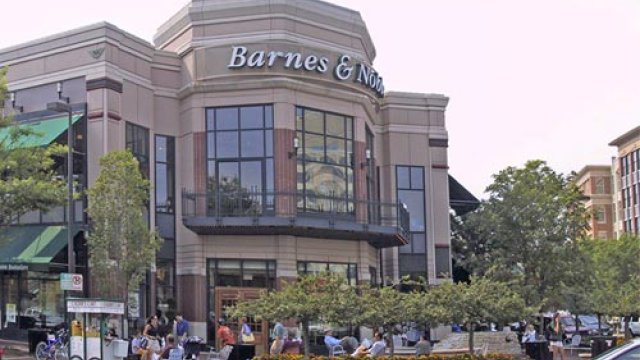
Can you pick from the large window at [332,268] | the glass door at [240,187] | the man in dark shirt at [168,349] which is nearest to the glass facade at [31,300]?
the glass door at [240,187]

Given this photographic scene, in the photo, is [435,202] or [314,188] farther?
[435,202]

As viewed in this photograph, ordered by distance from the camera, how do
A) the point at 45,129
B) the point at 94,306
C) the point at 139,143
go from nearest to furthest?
the point at 94,306, the point at 45,129, the point at 139,143

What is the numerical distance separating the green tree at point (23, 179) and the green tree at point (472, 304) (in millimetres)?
10843

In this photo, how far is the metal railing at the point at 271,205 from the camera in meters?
32.8

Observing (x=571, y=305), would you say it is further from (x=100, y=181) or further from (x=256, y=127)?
(x=100, y=181)

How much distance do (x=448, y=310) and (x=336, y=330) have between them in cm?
1124

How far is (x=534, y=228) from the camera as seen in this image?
40.5 meters

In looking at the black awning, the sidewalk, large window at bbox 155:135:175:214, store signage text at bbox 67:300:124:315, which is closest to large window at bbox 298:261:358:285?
large window at bbox 155:135:175:214

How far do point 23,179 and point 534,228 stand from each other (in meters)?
22.3

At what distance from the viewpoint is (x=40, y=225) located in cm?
3178

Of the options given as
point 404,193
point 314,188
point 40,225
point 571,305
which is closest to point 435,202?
point 404,193

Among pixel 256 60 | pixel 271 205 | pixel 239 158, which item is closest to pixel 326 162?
pixel 271 205

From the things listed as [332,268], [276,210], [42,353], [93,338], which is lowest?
[42,353]

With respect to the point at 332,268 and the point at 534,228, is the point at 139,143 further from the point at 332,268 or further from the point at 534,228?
the point at 534,228
